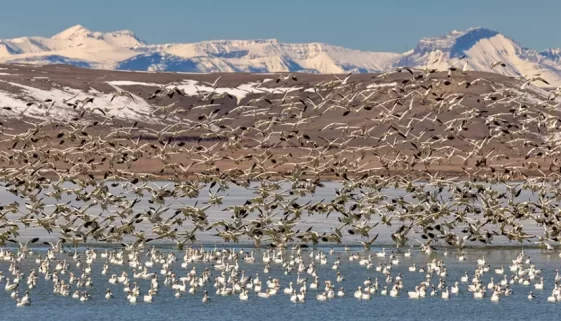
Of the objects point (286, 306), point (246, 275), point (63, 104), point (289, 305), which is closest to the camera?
point (286, 306)

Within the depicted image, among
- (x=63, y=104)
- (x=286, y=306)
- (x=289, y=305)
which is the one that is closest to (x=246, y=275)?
(x=289, y=305)

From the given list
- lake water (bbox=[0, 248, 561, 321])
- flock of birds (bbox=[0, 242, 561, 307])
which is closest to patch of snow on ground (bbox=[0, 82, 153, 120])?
flock of birds (bbox=[0, 242, 561, 307])

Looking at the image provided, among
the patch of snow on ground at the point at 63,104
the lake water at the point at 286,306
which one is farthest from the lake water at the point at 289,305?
the patch of snow on ground at the point at 63,104

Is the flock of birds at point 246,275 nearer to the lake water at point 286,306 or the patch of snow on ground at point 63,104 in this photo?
the lake water at point 286,306

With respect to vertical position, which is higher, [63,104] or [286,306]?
[63,104]

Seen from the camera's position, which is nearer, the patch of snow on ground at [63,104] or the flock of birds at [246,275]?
the flock of birds at [246,275]

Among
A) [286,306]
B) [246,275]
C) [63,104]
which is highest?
[63,104]

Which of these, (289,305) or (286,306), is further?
(289,305)

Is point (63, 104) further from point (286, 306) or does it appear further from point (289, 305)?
point (286, 306)

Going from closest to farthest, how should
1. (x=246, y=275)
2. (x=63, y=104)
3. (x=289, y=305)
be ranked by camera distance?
(x=289, y=305), (x=246, y=275), (x=63, y=104)

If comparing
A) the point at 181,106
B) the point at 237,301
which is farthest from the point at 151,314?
the point at 181,106

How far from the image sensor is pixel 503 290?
129 feet

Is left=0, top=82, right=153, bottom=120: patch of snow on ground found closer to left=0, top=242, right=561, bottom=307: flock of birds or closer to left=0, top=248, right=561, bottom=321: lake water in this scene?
left=0, top=242, right=561, bottom=307: flock of birds

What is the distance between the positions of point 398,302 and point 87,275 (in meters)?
11.1
